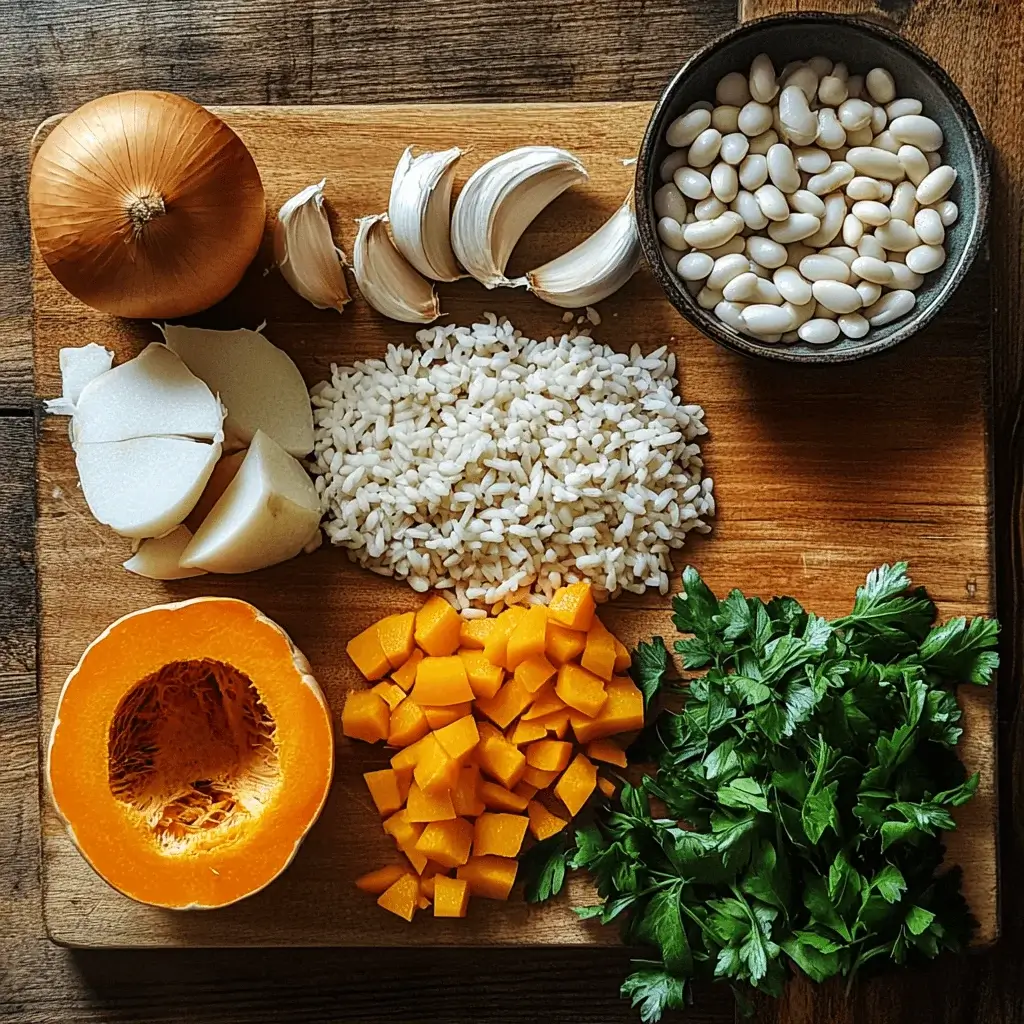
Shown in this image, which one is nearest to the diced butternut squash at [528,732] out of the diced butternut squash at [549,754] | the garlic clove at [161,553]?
the diced butternut squash at [549,754]

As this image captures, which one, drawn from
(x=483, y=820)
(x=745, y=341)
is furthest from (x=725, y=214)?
(x=483, y=820)

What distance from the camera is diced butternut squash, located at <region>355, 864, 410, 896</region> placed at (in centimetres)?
156

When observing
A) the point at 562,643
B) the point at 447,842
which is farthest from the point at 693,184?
the point at 447,842

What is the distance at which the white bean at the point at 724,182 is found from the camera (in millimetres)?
1479

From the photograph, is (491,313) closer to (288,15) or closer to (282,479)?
(282,479)

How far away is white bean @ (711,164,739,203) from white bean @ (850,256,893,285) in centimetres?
20

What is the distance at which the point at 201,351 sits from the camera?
1.56 metres

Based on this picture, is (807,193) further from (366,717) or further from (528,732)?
(366,717)

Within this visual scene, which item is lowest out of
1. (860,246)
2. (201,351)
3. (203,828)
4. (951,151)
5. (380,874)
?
(380,874)

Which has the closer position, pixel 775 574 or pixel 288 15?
pixel 775 574

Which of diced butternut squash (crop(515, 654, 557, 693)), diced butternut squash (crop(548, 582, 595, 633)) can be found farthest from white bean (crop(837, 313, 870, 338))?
diced butternut squash (crop(515, 654, 557, 693))

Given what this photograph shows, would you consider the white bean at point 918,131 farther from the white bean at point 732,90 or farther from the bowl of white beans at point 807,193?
the white bean at point 732,90

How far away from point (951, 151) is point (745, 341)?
0.40m

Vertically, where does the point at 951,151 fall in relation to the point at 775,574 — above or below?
above
